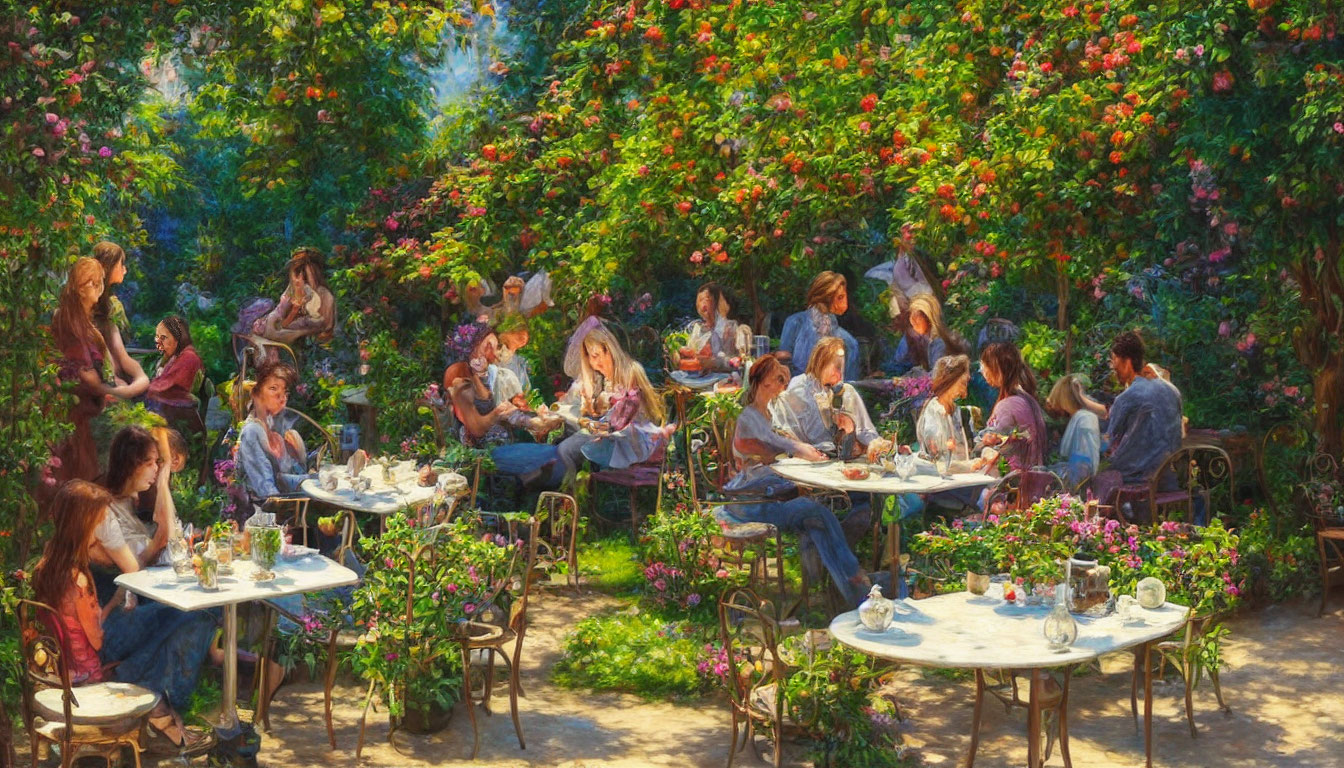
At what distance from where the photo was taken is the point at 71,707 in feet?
21.5

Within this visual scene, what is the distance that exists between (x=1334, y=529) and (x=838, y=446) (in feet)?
9.45

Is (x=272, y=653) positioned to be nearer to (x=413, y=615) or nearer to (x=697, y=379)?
(x=413, y=615)

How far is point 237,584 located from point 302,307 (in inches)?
237

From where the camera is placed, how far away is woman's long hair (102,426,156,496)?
7391mm

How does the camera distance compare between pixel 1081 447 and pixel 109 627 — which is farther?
pixel 1081 447

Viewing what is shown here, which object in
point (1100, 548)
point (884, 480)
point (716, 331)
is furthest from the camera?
point (716, 331)

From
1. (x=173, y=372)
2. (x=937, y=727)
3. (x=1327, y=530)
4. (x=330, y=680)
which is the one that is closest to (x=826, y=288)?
(x=1327, y=530)

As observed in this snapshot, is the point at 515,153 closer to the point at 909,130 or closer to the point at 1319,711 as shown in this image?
the point at 909,130

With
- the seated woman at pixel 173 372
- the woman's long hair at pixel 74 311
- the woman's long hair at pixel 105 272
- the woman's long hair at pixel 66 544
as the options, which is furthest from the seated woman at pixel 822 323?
the woman's long hair at pixel 66 544

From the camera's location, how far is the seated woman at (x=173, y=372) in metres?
11.1

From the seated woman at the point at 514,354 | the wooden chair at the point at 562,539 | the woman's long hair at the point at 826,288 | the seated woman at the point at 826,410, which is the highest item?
the woman's long hair at the point at 826,288

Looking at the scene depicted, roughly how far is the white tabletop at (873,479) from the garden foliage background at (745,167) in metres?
2.32

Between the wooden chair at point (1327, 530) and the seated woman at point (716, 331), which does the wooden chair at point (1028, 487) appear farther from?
the seated woman at point (716, 331)

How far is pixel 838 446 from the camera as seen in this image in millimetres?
10414
